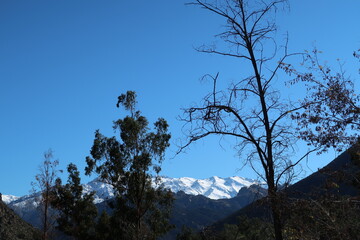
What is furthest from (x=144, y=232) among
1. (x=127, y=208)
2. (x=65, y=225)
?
(x=65, y=225)

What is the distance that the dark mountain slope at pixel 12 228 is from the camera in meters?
59.3

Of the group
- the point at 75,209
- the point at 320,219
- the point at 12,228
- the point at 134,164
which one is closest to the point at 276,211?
the point at 320,219

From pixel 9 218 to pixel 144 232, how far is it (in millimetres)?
49479

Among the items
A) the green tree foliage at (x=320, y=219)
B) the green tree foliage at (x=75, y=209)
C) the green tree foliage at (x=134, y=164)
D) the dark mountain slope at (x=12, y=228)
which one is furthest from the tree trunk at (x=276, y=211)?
the dark mountain slope at (x=12, y=228)

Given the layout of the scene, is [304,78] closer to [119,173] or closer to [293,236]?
[293,236]

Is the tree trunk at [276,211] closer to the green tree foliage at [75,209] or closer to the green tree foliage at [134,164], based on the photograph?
the green tree foliage at [134,164]

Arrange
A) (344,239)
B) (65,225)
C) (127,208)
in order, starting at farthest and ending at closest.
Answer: (65,225) → (127,208) → (344,239)

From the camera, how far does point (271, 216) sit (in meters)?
8.15

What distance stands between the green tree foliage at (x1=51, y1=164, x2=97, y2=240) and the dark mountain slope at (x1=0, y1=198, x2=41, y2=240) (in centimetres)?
1265

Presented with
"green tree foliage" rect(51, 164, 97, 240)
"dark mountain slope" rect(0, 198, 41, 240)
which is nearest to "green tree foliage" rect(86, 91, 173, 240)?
"green tree foliage" rect(51, 164, 97, 240)

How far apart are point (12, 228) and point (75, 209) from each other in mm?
24257

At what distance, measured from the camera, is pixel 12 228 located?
65.2 meters

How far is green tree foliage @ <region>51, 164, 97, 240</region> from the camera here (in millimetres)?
45719

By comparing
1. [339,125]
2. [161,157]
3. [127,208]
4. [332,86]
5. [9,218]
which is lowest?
[339,125]
